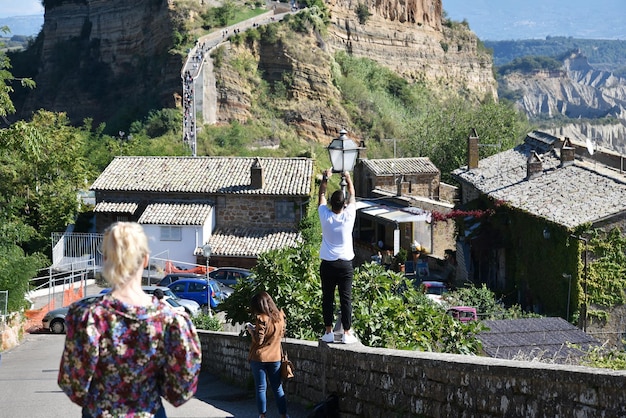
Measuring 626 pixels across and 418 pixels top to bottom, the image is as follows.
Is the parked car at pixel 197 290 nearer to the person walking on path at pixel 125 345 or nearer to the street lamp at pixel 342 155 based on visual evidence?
the street lamp at pixel 342 155

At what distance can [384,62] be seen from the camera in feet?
295

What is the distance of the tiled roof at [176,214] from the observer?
1526 inches

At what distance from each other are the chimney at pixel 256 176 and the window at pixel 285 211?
1.01 metres

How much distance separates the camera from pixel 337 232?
9.09 meters

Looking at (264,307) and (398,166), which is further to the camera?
(398,166)

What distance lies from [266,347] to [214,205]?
101ft

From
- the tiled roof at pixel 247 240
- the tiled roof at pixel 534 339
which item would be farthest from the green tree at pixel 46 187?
the tiled roof at pixel 534 339

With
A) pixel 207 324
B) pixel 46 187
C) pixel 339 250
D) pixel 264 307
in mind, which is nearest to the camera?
pixel 339 250

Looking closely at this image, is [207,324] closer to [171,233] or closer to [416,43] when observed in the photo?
[171,233]

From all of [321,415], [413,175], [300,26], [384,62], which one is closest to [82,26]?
[300,26]

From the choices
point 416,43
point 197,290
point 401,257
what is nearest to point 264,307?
point 197,290

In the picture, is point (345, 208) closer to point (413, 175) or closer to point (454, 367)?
point (454, 367)

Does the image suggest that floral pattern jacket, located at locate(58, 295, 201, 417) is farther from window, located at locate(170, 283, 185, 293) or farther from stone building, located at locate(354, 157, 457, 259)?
stone building, located at locate(354, 157, 457, 259)

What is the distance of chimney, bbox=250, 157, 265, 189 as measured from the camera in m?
39.6
